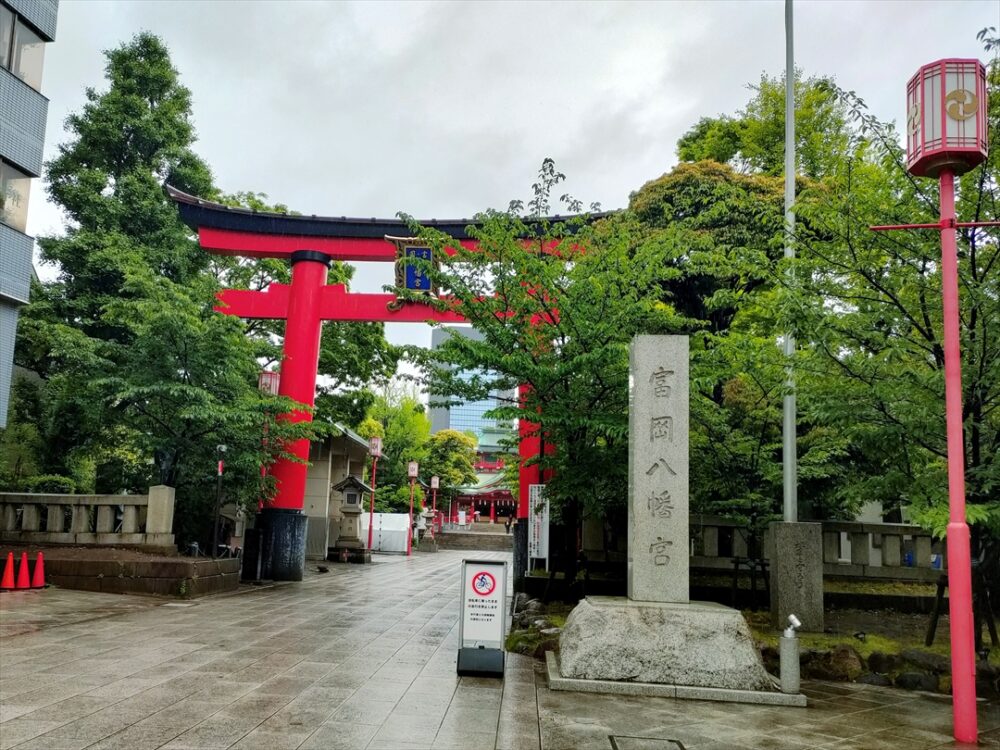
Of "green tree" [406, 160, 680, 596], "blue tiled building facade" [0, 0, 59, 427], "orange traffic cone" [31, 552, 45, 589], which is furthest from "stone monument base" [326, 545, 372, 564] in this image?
"green tree" [406, 160, 680, 596]

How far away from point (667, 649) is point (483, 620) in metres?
2.05

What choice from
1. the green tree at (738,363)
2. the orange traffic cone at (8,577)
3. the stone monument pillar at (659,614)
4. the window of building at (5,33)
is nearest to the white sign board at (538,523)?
the green tree at (738,363)

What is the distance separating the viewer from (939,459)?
33.2 feet

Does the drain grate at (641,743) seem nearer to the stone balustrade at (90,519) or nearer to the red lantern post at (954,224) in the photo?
the red lantern post at (954,224)

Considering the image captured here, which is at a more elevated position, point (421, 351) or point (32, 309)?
point (32, 309)

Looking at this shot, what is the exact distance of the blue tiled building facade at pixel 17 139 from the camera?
674 inches

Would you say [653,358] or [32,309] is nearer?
[653,358]

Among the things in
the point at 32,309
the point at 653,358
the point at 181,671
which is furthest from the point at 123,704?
the point at 32,309

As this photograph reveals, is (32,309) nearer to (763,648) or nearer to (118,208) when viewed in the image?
(118,208)

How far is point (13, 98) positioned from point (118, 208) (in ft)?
18.9

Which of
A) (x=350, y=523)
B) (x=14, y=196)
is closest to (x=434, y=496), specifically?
(x=350, y=523)

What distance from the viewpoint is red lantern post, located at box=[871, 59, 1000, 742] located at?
661 cm

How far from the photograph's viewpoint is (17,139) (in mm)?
17391

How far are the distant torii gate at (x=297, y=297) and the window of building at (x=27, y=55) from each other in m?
4.01
